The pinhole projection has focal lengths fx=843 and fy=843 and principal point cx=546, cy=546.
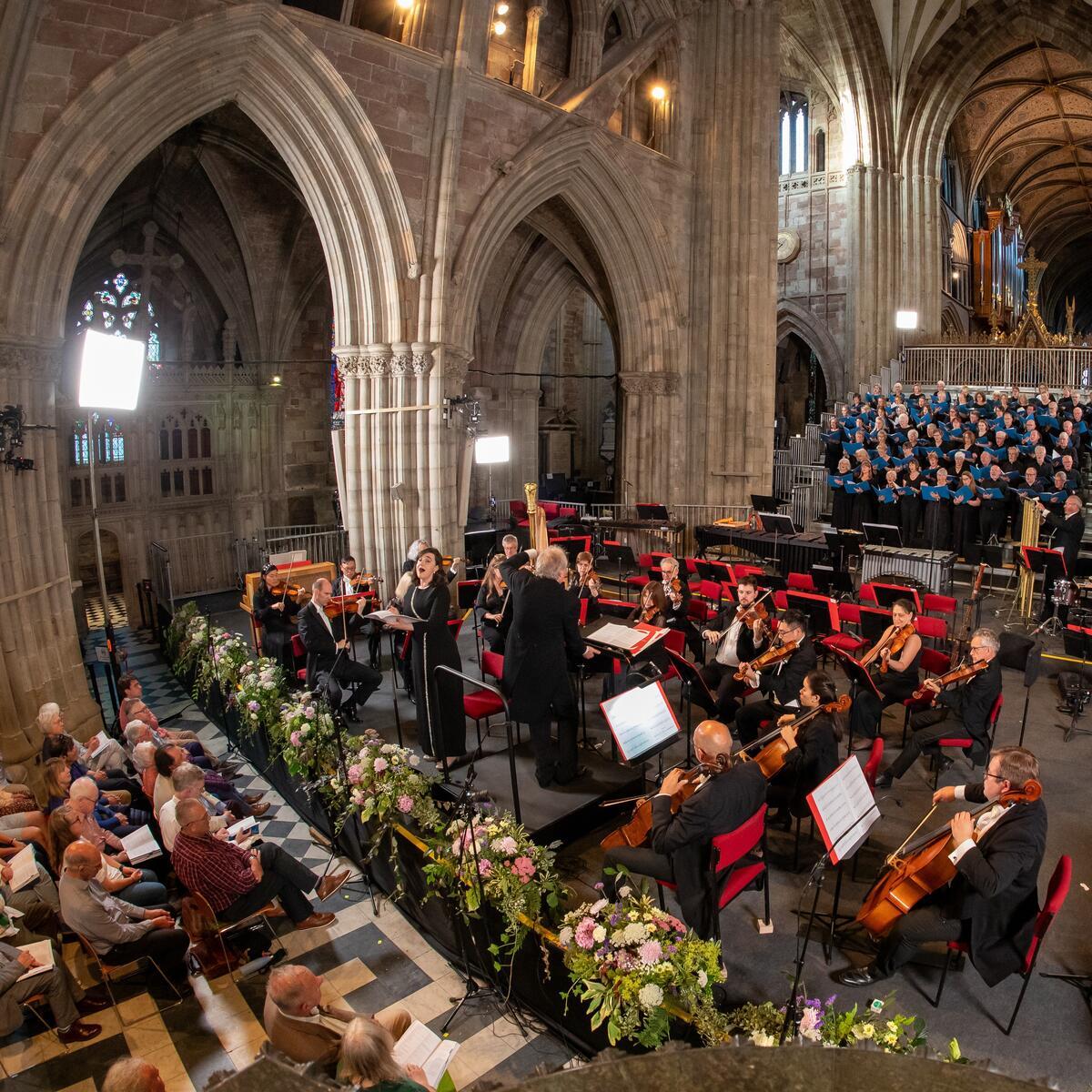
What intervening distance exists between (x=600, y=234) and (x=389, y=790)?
1404 centimetres

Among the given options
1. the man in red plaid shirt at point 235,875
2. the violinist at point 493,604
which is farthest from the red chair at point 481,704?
the man in red plaid shirt at point 235,875

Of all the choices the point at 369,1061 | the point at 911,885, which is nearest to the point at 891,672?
the point at 911,885

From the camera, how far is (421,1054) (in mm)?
3570

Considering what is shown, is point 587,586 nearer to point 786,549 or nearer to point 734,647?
point 734,647

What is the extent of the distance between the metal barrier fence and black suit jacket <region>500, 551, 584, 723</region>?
63.9 ft

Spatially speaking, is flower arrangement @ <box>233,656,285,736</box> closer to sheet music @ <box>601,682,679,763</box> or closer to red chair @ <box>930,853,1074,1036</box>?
sheet music @ <box>601,682,679,763</box>

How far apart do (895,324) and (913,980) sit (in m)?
25.0

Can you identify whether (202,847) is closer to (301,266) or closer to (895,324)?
(301,266)

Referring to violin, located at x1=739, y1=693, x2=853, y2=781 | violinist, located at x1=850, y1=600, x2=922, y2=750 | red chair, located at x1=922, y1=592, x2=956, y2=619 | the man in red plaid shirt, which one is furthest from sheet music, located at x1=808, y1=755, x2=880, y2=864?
red chair, located at x1=922, y1=592, x2=956, y2=619

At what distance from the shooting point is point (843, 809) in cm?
451

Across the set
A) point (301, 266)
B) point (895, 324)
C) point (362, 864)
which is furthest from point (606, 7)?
point (362, 864)

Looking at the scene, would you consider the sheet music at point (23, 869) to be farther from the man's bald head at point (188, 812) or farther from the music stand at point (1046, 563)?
the music stand at point (1046, 563)

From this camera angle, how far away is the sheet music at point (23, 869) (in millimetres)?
5340

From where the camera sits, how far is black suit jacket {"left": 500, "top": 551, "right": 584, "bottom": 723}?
6035mm
